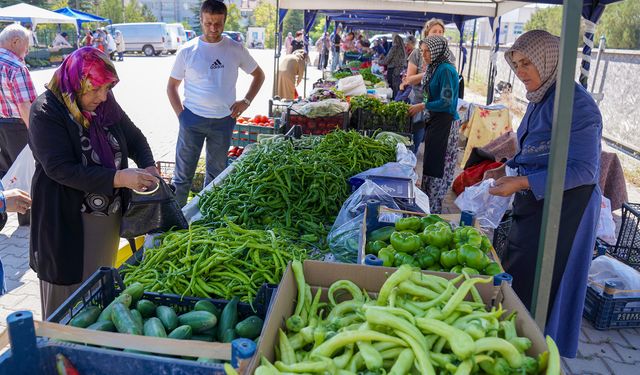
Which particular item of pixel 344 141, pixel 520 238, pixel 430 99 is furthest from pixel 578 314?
pixel 430 99

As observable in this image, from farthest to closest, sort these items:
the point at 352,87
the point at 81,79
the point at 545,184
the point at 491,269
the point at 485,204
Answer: the point at 352,87
the point at 485,204
the point at 545,184
the point at 81,79
the point at 491,269

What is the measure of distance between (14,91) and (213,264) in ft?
12.8

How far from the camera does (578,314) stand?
10.5ft

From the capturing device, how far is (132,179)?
9.05ft

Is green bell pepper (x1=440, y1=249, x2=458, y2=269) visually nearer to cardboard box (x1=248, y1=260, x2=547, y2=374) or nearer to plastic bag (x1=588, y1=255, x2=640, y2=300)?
cardboard box (x1=248, y1=260, x2=547, y2=374)

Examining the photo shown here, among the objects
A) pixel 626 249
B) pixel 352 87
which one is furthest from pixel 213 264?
pixel 352 87

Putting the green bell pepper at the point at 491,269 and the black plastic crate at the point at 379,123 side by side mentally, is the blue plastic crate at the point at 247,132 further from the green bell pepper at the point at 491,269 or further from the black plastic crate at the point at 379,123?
the green bell pepper at the point at 491,269

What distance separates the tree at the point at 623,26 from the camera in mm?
24625

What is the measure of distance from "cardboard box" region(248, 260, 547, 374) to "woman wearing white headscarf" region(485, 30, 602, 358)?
1259 millimetres

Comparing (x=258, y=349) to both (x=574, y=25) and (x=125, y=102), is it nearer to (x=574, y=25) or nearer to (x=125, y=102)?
(x=574, y=25)

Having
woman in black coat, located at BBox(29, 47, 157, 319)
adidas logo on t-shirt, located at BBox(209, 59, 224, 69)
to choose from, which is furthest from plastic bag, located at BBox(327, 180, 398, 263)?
adidas logo on t-shirt, located at BBox(209, 59, 224, 69)

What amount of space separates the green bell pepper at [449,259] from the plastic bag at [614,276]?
8.47 ft

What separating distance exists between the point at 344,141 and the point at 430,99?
4.86 feet

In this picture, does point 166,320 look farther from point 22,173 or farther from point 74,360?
point 22,173
